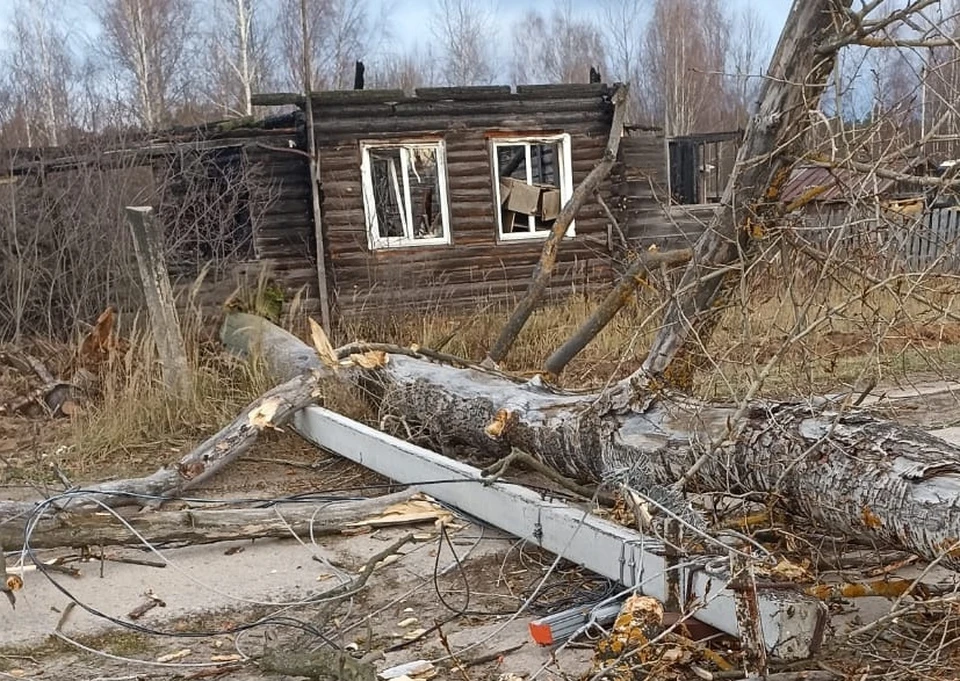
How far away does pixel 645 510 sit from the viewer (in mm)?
4086

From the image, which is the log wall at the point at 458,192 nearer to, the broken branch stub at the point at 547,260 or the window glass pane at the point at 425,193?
the window glass pane at the point at 425,193

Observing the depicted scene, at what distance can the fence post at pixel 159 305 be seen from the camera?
777cm

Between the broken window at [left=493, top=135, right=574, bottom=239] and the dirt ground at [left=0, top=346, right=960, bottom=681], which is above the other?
the broken window at [left=493, top=135, right=574, bottom=239]

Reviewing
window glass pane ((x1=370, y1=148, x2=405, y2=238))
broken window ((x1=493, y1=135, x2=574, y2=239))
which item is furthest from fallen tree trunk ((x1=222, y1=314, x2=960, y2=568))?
broken window ((x1=493, y1=135, x2=574, y2=239))

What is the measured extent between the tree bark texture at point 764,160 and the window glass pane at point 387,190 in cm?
918

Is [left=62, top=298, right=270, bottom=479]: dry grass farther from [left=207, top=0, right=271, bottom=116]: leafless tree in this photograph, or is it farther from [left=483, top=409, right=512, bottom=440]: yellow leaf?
[left=207, top=0, right=271, bottom=116]: leafless tree

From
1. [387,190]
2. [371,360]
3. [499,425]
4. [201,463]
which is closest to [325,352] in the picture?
[371,360]

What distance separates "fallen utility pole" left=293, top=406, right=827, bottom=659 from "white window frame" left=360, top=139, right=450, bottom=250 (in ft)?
23.7

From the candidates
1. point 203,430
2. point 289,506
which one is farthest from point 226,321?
point 289,506

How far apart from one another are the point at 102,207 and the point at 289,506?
6422 millimetres

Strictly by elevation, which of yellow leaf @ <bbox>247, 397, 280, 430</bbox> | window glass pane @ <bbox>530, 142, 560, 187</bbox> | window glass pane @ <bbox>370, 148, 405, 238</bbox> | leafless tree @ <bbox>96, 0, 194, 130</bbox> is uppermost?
leafless tree @ <bbox>96, 0, 194, 130</bbox>

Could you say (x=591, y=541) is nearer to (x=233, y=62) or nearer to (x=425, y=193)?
(x=425, y=193)

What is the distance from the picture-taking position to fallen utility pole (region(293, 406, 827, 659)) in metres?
3.35

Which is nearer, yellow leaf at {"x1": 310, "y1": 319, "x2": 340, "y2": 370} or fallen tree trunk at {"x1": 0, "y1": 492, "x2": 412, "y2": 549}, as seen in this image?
fallen tree trunk at {"x1": 0, "y1": 492, "x2": 412, "y2": 549}
